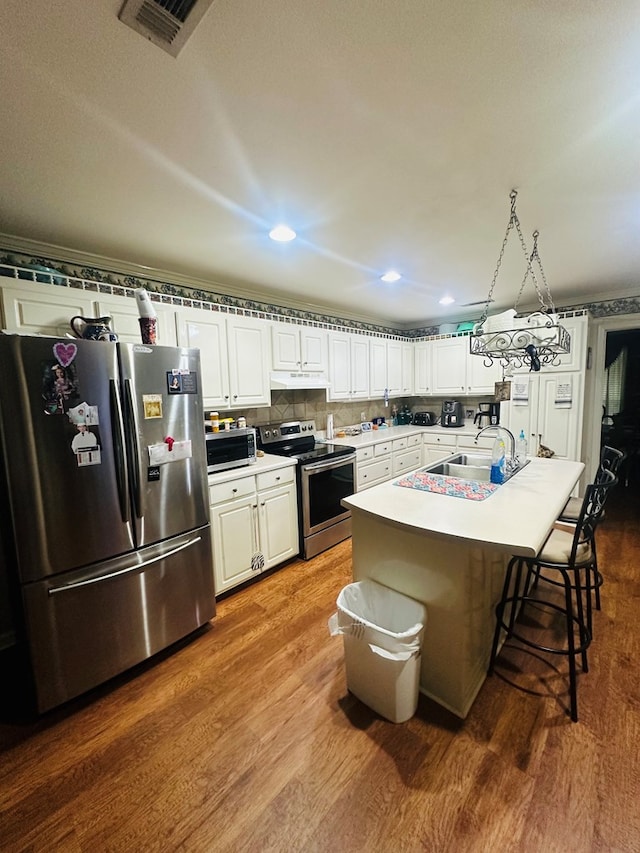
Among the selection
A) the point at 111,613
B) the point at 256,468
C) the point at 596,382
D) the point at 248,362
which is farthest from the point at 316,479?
the point at 596,382

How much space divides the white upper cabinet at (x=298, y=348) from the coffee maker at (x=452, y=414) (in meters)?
2.05

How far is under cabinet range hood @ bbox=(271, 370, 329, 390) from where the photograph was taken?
3.09 m

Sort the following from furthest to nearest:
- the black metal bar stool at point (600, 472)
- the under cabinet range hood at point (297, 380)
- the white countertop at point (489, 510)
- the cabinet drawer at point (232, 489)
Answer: the under cabinet range hood at point (297, 380) < the cabinet drawer at point (232, 489) < the black metal bar stool at point (600, 472) < the white countertop at point (489, 510)

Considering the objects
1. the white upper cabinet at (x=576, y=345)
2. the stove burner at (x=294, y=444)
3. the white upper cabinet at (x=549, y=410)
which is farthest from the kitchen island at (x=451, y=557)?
the white upper cabinet at (x=576, y=345)

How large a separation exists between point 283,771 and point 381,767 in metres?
0.39

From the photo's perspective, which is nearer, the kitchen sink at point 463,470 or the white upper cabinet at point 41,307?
the white upper cabinet at point 41,307

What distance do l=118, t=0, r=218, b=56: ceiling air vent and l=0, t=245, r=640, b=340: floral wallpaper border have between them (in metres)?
1.58

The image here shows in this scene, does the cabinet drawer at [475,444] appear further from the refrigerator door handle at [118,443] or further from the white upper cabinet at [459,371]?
the refrigerator door handle at [118,443]

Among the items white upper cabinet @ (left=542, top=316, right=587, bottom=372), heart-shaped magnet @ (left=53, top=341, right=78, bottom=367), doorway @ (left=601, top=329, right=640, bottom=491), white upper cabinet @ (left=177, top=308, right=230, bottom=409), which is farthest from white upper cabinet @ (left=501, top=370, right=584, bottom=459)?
heart-shaped magnet @ (left=53, top=341, right=78, bottom=367)

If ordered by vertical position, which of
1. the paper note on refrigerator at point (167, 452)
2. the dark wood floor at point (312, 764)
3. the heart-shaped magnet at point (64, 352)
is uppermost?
the heart-shaped magnet at point (64, 352)

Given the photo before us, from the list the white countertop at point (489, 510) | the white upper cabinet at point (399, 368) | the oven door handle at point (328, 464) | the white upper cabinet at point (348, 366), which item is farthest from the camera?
the white upper cabinet at point (399, 368)

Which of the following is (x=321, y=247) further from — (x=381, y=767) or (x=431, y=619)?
(x=381, y=767)

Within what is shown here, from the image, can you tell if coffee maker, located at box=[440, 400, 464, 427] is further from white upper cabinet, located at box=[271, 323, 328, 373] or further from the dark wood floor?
the dark wood floor

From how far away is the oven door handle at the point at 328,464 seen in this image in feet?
9.63
